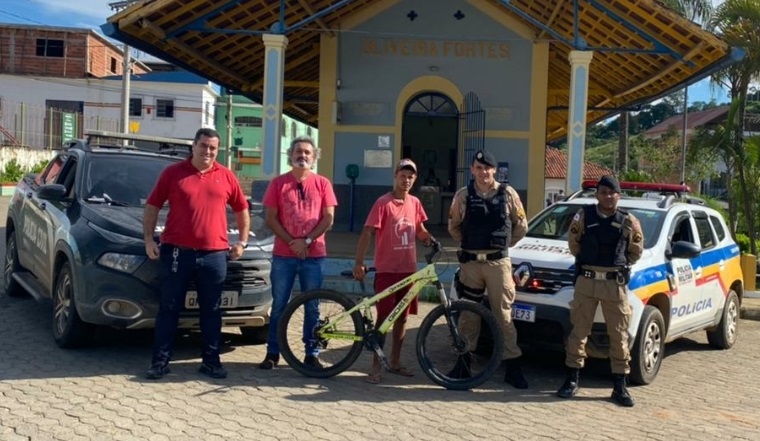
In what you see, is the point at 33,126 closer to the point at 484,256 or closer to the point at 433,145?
the point at 433,145

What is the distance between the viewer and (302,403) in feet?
19.9

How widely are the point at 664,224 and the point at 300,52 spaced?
10.6 meters

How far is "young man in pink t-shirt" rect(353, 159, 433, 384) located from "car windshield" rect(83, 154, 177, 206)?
2.40 meters

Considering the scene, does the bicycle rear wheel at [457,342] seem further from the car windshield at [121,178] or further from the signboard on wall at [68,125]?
the signboard on wall at [68,125]

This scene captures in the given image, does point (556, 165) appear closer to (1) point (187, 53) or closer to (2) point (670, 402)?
(1) point (187, 53)

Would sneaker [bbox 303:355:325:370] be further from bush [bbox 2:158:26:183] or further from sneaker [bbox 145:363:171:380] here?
bush [bbox 2:158:26:183]

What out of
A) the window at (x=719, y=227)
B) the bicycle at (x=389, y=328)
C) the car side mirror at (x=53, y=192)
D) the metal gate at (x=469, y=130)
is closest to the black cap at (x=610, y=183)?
the bicycle at (x=389, y=328)

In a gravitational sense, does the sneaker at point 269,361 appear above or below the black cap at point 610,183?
below

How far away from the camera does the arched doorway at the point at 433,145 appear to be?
15.8 metres

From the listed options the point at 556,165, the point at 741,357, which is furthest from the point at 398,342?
the point at 556,165

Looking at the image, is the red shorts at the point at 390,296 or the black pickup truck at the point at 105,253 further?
the red shorts at the point at 390,296

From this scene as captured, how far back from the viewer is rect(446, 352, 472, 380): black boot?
266 inches

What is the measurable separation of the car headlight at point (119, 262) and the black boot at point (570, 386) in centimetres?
352

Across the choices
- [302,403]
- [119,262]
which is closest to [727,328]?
[302,403]
